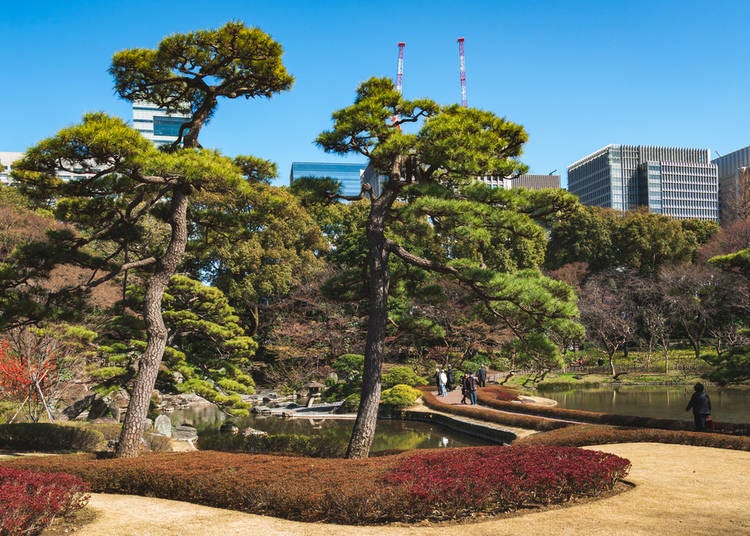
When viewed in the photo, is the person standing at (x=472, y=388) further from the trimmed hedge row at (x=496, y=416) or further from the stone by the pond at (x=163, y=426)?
the stone by the pond at (x=163, y=426)

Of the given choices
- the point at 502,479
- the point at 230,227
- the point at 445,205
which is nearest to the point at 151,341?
the point at 230,227

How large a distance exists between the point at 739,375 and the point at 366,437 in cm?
→ 746

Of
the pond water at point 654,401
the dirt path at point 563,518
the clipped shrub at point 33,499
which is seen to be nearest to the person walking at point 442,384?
the pond water at point 654,401

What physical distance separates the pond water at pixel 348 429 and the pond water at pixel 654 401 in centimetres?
570

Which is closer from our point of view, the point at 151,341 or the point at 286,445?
the point at 151,341

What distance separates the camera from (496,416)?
1628 centimetres

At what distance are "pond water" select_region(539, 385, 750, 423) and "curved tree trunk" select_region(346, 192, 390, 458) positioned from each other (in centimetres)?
1019

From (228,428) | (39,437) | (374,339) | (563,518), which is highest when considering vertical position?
(374,339)

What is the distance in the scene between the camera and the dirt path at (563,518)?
5.59 m

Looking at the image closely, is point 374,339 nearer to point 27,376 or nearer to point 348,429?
point 348,429

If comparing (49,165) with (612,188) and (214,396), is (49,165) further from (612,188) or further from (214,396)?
(612,188)

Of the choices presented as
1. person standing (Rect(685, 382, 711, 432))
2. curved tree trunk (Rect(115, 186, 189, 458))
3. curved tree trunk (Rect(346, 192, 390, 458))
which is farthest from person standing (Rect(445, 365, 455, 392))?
curved tree trunk (Rect(115, 186, 189, 458))

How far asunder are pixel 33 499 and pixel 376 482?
3330mm

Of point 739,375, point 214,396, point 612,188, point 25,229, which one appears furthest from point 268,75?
point 612,188
